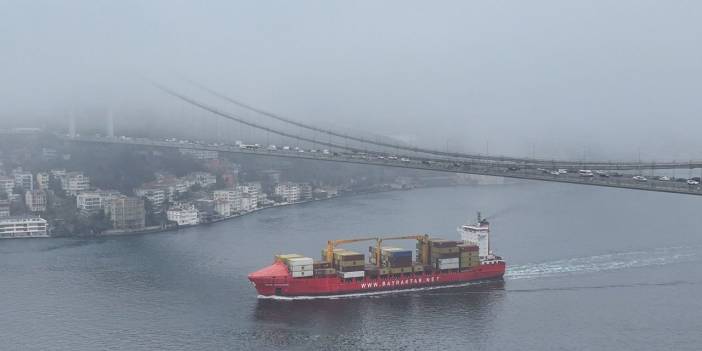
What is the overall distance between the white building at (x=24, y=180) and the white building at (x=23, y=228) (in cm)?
319

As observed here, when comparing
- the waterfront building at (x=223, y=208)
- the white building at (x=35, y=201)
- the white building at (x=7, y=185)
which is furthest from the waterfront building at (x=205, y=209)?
the white building at (x=7, y=185)

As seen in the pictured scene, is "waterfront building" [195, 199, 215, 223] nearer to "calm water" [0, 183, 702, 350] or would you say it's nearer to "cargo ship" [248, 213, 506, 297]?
"calm water" [0, 183, 702, 350]

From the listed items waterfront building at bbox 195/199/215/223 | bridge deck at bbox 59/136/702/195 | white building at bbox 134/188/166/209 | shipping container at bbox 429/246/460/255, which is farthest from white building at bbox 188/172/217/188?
shipping container at bbox 429/246/460/255

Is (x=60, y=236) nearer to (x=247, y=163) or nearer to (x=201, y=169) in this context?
(x=201, y=169)

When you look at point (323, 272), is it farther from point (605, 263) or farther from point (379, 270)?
point (605, 263)

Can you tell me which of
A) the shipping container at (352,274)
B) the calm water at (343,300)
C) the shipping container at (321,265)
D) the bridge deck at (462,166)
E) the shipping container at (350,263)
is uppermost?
the bridge deck at (462,166)

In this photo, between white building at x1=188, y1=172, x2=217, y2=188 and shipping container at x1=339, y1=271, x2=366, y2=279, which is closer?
shipping container at x1=339, y1=271, x2=366, y2=279

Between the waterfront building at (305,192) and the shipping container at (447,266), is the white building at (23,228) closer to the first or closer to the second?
the shipping container at (447,266)

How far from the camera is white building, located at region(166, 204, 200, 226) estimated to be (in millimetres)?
18875

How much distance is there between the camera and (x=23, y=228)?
16.8 metres

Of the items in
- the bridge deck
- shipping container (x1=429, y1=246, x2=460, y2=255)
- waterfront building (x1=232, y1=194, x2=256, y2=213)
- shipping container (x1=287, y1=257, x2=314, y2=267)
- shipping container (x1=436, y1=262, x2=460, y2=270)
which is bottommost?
shipping container (x1=436, y1=262, x2=460, y2=270)

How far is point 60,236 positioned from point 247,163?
36.2 ft

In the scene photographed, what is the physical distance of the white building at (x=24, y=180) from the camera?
20.2 meters

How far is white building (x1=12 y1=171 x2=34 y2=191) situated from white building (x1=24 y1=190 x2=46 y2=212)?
1.07m
